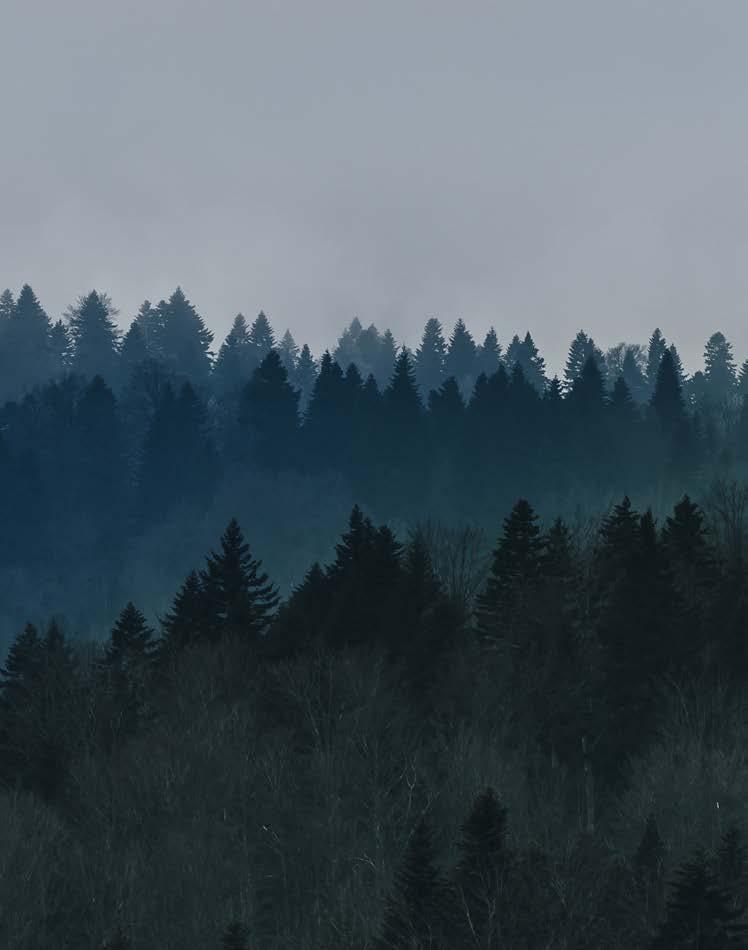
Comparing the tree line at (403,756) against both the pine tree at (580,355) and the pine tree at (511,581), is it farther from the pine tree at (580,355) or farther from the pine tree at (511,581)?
the pine tree at (580,355)

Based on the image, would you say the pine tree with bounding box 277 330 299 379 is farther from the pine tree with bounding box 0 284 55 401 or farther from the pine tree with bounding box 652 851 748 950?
the pine tree with bounding box 652 851 748 950

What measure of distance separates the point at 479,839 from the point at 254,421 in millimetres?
89046

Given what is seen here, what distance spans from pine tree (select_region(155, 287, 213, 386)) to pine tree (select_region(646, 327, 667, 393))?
50.9m

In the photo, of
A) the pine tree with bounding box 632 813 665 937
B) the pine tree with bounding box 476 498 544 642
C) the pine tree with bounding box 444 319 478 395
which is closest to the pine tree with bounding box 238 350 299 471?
the pine tree with bounding box 444 319 478 395

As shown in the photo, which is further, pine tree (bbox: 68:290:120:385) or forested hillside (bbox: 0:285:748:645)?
pine tree (bbox: 68:290:120:385)

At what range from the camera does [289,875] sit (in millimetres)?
42781

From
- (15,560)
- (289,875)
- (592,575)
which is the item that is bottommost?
(289,875)

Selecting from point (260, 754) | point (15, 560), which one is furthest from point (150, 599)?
point (260, 754)

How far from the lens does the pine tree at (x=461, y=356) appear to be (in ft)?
527

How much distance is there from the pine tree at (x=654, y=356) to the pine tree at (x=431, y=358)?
2435 cm

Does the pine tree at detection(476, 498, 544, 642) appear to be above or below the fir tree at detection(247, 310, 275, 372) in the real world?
below

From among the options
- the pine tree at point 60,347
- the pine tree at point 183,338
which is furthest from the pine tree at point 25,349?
the pine tree at point 183,338

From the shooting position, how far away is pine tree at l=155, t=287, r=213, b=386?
14525 centimetres

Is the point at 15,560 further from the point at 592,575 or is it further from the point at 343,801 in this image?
the point at 343,801
